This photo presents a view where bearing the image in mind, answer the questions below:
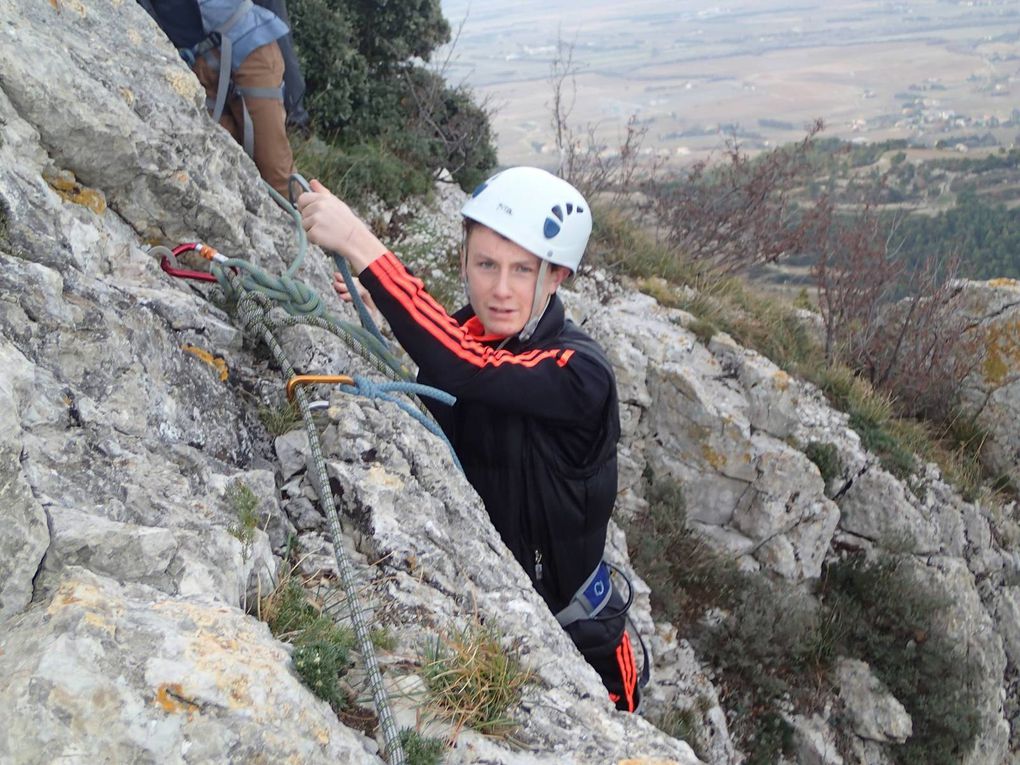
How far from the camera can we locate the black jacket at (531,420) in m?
2.48

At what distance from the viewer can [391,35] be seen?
8688 millimetres

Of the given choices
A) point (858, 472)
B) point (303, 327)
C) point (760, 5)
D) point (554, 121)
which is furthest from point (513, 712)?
point (760, 5)

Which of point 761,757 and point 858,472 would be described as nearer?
point 761,757

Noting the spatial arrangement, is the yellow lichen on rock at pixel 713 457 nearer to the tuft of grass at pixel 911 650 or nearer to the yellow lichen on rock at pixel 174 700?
the tuft of grass at pixel 911 650

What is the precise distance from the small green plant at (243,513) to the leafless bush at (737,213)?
7986 mm

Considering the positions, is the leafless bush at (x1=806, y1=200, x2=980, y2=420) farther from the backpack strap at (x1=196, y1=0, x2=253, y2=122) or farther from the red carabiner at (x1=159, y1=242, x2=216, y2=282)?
the red carabiner at (x1=159, y1=242, x2=216, y2=282)

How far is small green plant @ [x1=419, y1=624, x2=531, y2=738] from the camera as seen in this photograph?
1779 mm

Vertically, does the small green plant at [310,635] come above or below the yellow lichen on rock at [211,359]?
below

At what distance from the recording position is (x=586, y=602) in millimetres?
3002

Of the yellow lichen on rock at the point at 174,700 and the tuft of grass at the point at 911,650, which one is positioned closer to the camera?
the yellow lichen on rock at the point at 174,700

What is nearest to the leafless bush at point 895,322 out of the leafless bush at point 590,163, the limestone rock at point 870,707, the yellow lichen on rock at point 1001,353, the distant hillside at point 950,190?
the yellow lichen on rock at point 1001,353

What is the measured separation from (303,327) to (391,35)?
698cm

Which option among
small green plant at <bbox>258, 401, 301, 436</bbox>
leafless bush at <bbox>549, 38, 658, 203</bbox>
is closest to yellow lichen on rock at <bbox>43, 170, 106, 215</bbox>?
small green plant at <bbox>258, 401, 301, 436</bbox>

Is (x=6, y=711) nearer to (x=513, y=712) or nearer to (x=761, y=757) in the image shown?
(x=513, y=712)
